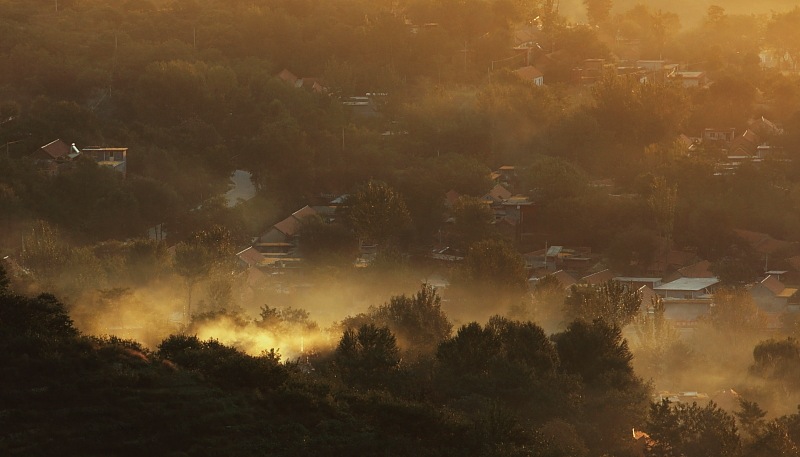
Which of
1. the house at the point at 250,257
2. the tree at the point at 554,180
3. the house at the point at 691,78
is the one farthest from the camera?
the house at the point at 691,78

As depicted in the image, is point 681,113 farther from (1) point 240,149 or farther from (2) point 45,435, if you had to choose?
(2) point 45,435

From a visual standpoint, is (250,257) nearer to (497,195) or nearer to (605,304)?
(497,195)

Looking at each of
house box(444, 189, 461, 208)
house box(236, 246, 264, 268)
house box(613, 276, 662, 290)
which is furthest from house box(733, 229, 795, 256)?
house box(236, 246, 264, 268)

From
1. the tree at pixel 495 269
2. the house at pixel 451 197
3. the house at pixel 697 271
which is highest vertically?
the house at pixel 451 197

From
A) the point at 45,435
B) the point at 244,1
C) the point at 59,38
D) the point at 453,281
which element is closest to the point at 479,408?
the point at 45,435

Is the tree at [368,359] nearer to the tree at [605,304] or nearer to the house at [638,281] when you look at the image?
the tree at [605,304]

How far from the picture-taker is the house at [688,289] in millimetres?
24266

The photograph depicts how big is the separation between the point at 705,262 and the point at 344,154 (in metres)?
8.53

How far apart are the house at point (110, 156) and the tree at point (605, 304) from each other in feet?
35.0

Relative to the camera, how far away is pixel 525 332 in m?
16.5

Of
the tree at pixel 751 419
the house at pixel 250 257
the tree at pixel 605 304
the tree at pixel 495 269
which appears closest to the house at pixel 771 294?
the tree at pixel 605 304

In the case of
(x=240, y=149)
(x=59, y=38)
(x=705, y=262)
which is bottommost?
(x=705, y=262)

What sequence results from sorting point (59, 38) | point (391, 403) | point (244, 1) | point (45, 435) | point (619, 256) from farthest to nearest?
point (244, 1)
point (59, 38)
point (619, 256)
point (391, 403)
point (45, 435)

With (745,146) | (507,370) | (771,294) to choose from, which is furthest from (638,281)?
(745,146)
